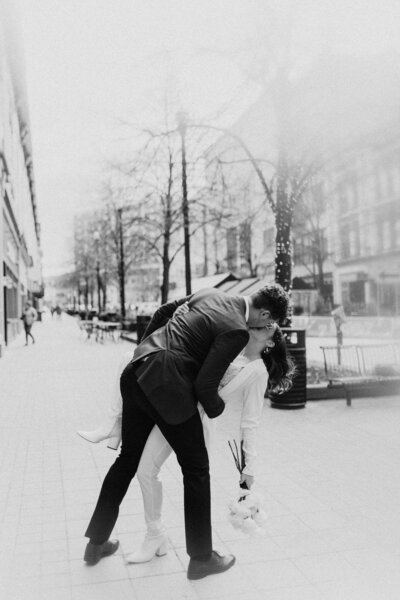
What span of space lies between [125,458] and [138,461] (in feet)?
0.25

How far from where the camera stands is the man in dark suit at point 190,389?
3.02m

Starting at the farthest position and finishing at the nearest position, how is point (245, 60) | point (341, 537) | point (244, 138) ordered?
point (244, 138)
point (245, 60)
point (341, 537)

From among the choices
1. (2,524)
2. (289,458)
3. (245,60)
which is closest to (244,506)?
(2,524)

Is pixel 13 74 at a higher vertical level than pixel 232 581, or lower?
higher

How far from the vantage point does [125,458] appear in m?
3.36

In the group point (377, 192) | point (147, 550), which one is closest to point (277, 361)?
point (147, 550)

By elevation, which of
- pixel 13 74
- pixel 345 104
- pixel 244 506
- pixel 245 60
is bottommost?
pixel 244 506

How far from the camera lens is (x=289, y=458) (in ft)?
19.2

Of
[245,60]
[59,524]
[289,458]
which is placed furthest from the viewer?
[245,60]

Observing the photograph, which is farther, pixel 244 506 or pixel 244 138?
pixel 244 138

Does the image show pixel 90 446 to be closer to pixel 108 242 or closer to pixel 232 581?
pixel 232 581

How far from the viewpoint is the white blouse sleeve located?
3.18m

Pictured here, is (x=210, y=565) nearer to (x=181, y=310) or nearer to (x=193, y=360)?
(x=193, y=360)

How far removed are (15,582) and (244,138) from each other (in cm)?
1010
